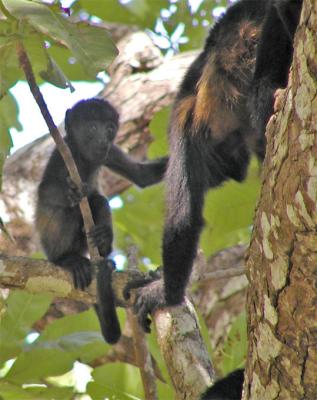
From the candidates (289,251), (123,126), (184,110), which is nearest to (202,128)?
(184,110)

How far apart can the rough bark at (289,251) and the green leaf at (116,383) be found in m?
1.20

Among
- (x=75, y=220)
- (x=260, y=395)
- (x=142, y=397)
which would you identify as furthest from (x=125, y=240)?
(x=260, y=395)

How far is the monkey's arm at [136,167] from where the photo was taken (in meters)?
4.64

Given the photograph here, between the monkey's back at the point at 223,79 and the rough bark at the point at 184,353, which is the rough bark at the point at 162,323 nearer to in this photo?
the rough bark at the point at 184,353

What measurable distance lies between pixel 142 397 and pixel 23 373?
1.78 feet

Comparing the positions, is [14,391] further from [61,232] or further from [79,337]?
[61,232]

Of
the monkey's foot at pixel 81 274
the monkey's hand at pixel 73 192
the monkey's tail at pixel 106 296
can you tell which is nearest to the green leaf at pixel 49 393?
the monkey's tail at pixel 106 296

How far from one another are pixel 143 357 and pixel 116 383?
17 centimetres

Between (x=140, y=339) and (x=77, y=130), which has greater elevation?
(x=77, y=130)

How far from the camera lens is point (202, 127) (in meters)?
3.90

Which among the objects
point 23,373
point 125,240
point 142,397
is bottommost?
point 125,240

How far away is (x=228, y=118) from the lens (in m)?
3.92

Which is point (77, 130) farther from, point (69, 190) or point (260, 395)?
point (260, 395)

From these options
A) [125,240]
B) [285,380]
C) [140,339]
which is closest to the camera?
[285,380]
